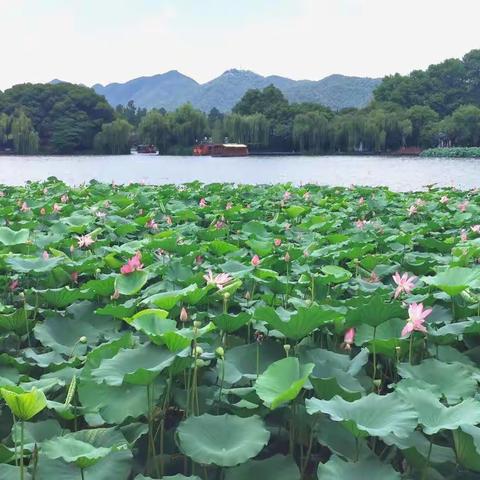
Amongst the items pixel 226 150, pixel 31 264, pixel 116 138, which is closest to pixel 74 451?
pixel 31 264

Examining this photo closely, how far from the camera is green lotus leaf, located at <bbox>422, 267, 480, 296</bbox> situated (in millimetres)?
1896

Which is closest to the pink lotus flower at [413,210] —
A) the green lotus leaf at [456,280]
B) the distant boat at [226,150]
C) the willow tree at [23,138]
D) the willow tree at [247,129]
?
the green lotus leaf at [456,280]

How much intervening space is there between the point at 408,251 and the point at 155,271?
1442mm

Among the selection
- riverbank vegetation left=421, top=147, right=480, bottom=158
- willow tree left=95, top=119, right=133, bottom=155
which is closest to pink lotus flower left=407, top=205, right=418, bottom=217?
willow tree left=95, top=119, right=133, bottom=155

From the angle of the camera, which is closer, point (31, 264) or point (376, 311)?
point (376, 311)

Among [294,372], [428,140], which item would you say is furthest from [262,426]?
[428,140]

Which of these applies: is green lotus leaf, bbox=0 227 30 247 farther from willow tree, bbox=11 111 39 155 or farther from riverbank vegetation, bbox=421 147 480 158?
riverbank vegetation, bbox=421 147 480 158

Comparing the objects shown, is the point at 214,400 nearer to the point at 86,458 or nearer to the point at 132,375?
the point at 132,375

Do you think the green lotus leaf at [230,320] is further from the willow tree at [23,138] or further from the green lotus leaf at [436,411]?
the willow tree at [23,138]

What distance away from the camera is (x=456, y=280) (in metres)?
1.98

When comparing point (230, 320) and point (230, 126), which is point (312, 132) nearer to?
point (230, 126)

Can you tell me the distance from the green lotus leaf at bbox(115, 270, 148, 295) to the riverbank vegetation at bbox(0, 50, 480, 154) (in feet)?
140

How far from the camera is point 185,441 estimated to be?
1.26 metres

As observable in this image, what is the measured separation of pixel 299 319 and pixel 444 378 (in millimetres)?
380
